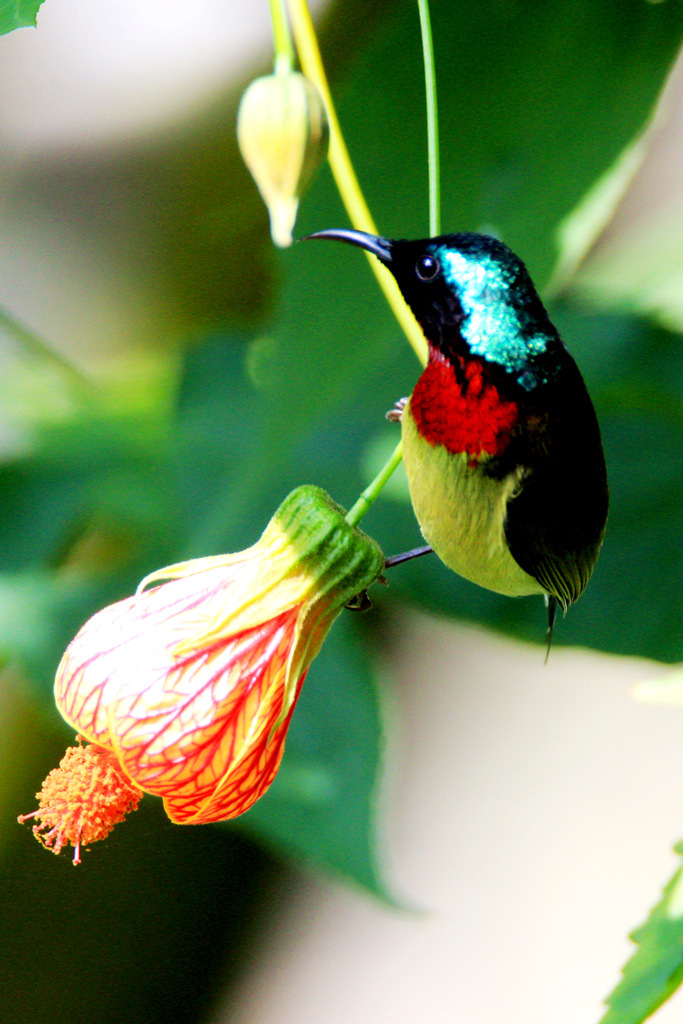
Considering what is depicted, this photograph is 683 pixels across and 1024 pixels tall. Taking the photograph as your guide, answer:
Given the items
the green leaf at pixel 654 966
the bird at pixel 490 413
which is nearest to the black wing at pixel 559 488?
the bird at pixel 490 413

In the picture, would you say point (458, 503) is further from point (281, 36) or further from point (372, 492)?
point (281, 36)

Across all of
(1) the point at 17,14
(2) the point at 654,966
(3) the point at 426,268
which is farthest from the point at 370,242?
(2) the point at 654,966

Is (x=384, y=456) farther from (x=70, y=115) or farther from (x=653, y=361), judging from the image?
(x=70, y=115)

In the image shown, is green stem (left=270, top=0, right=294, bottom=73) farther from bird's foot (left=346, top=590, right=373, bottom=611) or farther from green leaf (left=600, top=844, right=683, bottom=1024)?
green leaf (left=600, top=844, right=683, bottom=1024)

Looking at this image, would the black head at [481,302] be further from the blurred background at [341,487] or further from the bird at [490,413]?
the blurred background at [341,487]

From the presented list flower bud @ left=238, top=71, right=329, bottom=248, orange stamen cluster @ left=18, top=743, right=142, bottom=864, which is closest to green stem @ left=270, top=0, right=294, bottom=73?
flower bud @ left=238, top=71, right=329, bottom=248

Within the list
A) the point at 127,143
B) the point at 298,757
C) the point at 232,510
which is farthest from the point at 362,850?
the point at 127,143
